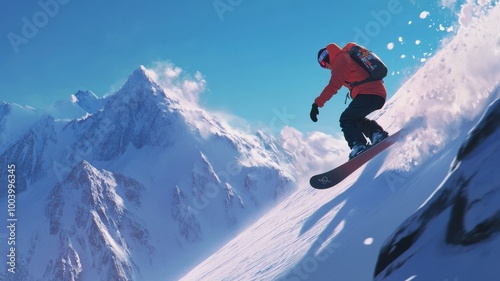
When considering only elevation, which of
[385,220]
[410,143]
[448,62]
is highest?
[448,62]

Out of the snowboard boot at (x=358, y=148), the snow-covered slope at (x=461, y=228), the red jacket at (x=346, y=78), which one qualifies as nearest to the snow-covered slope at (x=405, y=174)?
the snowboard boot at (x=358, y=148)

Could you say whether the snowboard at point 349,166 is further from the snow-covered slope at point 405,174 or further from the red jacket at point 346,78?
the red jacket at point 346,78

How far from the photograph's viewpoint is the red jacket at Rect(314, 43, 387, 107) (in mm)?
8102

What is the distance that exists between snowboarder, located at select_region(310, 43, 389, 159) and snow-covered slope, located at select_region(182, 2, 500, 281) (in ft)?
Result: 2.45

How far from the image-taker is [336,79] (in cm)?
812

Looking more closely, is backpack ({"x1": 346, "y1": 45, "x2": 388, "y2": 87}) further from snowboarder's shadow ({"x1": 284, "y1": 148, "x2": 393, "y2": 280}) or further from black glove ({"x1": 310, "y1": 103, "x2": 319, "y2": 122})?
snowboarder's shadow ({"x1": 284, "y1": 148, "x2": 393, "y2": 280})

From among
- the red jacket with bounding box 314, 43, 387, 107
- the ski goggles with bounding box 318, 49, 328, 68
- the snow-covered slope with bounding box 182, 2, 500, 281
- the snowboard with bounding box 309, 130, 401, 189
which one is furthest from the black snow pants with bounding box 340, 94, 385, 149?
the ski goggles with bounding box 318, 49, 328, 68

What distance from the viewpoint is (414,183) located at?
6.53 metres

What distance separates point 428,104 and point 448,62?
972 mm

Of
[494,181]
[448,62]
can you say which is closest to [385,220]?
[494,181]

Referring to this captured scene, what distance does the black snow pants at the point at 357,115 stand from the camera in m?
8.13

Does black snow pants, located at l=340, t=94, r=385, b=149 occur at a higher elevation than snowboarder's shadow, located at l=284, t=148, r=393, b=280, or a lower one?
higher

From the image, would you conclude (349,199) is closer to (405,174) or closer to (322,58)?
(405,174)

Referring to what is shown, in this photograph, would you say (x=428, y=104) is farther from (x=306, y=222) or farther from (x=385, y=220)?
(x=306, y=222)
